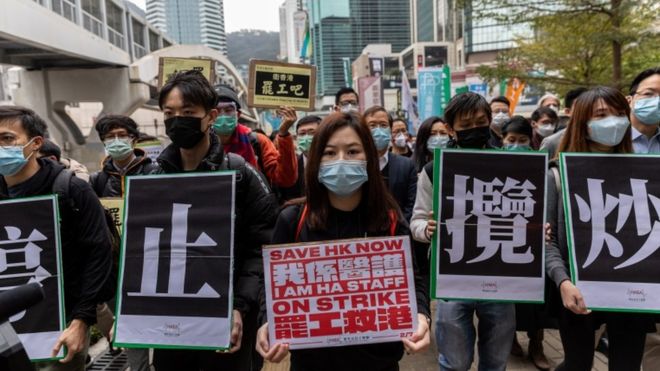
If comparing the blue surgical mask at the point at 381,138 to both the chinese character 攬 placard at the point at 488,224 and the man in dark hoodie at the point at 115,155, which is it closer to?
the chinese character 攬 placard at the point at 488,224

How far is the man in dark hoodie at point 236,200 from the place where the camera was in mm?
2223

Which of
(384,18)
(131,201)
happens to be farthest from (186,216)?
(384,18)

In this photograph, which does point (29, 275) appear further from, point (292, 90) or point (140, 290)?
point (292, 90)

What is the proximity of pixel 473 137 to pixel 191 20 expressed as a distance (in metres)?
128

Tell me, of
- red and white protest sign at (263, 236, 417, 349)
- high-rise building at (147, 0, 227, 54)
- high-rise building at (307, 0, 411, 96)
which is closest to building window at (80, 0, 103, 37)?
red and white protest sign at (263, 236, 417, 349)

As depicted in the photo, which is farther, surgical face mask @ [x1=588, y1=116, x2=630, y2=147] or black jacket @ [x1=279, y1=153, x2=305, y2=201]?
black jacket @ [x1=279, y1=153, x2=305, y2=201]

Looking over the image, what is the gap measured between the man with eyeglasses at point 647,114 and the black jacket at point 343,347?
5.96ft

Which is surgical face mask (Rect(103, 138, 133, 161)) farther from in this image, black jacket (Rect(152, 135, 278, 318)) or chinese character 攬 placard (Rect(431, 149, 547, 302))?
chinese character 攬 placard (Rect(431, 149, 547, 302))

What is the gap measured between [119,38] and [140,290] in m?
27.1

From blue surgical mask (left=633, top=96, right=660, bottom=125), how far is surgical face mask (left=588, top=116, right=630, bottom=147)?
1.55 ft

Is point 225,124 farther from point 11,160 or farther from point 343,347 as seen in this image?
point 343,347

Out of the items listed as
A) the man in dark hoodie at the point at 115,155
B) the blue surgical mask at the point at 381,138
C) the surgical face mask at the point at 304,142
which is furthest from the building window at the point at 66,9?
the blue surgical mask at the point at 381,138

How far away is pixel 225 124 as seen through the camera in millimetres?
3525

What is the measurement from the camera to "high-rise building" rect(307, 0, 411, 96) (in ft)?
363
